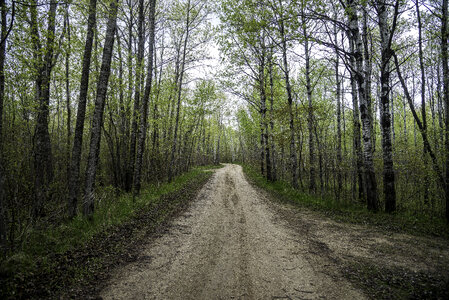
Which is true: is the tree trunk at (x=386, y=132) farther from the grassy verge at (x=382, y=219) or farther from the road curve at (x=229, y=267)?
the road curve at (x=229, y=267)

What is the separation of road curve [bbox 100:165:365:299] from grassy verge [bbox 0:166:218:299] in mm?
467

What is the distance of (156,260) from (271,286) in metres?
2.50

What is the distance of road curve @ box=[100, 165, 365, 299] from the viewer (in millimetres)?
3621

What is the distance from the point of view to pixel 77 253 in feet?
15.4

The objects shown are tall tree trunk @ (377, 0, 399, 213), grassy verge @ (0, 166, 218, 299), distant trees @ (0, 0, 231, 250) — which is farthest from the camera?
tall tree trunk @ (377, 0, 399, 213)

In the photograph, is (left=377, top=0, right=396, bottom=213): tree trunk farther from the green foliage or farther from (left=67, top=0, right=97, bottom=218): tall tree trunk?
(left=67, top=0, right=97, bottom=218): tall tree trunk

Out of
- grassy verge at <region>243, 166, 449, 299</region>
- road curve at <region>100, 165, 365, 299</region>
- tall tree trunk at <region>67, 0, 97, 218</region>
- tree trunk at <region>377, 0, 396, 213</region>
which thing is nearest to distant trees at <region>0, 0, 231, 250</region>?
tall tree trunk at <region>67, 0, 97, 218</region>

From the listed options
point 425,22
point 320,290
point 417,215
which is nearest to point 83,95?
point 320,290

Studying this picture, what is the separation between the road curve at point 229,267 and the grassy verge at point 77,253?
467 millimetres

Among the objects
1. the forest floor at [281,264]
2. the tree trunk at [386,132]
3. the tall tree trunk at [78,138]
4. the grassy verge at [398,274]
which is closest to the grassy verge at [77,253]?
the forest floor at [281,264]

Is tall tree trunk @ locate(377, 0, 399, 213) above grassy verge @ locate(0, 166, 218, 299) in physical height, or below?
above

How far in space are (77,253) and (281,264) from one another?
4481 mm

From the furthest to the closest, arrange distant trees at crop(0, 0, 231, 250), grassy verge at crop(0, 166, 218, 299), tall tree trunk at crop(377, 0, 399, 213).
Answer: tall tree trunk at crop(377, 0, 399, 213), distant trees at crop(0, 0, 231, 250), grassy verge at crop(0, 166, 218, 299)

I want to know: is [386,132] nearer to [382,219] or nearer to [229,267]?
[382,219]
